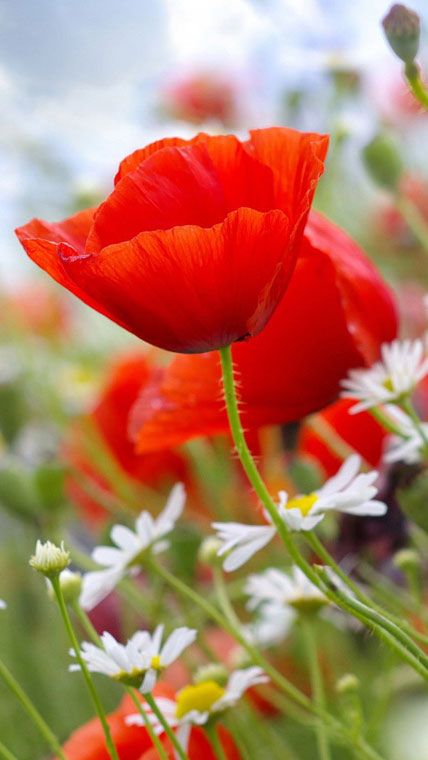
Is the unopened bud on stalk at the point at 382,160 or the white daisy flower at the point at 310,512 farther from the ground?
the unopened bud on stalk at the point at 382,160

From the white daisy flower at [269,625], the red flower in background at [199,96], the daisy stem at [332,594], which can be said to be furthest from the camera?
the red flower in background at [199,96]

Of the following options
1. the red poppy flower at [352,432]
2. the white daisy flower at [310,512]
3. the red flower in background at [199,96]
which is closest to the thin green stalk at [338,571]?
the white daisy flower at [310,512]

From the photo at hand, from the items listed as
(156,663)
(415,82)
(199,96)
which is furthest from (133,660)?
(199,96)

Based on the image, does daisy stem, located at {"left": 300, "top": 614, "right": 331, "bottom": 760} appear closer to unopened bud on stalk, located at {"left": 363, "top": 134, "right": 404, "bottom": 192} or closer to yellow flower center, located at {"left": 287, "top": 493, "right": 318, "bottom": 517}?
yellow flower center, located at {"left": 287, "top": 493, "right": 318, "bottom": 517}

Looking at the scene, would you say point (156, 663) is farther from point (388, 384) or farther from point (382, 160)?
point (382, 160)

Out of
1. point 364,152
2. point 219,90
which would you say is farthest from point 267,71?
point 364,152

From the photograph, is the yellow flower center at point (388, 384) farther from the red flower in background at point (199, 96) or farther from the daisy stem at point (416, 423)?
the red flower in background at point (199, 96)
